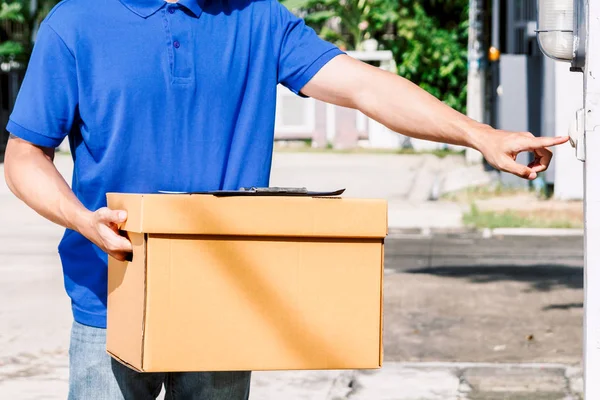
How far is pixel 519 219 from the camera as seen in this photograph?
15188 millimetres

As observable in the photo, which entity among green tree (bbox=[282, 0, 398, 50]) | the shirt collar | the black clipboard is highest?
the shirt collar

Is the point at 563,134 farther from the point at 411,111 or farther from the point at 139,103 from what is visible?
the point at 139,103

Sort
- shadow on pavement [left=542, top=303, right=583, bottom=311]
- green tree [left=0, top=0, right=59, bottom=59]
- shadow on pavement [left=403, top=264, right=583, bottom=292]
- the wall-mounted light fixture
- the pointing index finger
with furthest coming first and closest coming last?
1. green tree [left=0, top=0, right=59, bottom=59]
2. shadow on pavement [left=403, top=264, right=583, bottom=292]
3. shadow on pavement [left=542, top=303, right=583, bottom=311]
4. the wall-mounted light fixture
5. the pointing index finger

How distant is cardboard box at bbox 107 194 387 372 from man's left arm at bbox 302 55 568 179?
37 centimetres

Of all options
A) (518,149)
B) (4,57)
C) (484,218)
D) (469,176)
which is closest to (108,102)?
(518,149)

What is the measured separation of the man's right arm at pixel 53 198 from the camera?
8.93ft

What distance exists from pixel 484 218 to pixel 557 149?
110 inches

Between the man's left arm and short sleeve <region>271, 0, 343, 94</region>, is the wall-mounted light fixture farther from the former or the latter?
short sleeve <region>271, 0, 343, 94</region>

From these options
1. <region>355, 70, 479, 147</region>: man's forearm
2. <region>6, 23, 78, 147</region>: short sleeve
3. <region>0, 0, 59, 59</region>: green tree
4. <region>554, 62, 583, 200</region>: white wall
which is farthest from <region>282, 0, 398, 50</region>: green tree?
<region>6, 23, 78, 147</region>: short sleeve

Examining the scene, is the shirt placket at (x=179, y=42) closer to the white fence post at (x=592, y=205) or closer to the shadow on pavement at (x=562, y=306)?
the white fence post at (x=592, y=205)

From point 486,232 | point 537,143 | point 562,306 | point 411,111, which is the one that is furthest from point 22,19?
point 537,143

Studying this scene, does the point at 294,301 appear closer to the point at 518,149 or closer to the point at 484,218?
the point at 518,149

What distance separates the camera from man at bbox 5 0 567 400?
2957mm

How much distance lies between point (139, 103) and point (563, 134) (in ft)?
49.7
